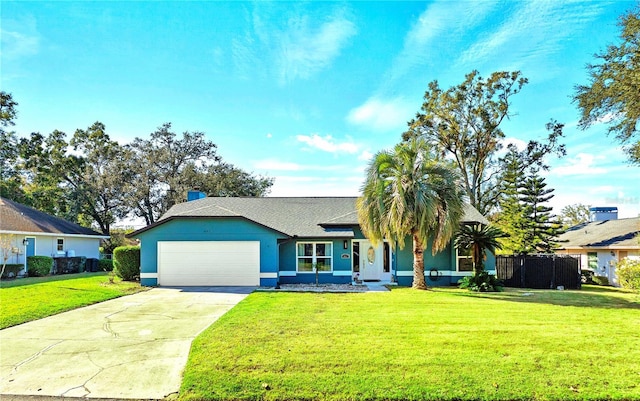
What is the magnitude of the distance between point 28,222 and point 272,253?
662 inches

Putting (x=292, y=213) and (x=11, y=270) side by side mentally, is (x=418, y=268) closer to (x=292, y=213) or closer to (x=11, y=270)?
(x=292, y=213)

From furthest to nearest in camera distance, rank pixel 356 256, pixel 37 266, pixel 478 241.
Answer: pixel 37 266
pixel 356 256
pixel 478 241

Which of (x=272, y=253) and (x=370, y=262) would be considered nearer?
(x=272, y=253)

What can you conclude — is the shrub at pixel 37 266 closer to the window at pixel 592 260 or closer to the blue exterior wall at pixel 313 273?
the blue exterior wall at pixel 313 273

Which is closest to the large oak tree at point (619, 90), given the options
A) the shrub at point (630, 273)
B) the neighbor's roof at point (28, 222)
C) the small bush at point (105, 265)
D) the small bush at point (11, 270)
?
the shrub at point (630, 273)

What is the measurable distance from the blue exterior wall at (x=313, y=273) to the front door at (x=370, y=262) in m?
1.20

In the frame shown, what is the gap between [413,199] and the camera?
15367mm

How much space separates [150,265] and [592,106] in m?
22.2

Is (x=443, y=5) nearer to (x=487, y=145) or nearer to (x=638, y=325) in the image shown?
(x=638, y=325)

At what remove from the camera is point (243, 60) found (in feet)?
48.9

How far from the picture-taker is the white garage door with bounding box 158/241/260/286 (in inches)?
680

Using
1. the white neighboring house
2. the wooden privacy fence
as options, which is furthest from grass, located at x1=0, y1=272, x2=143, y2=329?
the wooden privacy fence

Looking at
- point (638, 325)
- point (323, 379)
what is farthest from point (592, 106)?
point (323, 379)

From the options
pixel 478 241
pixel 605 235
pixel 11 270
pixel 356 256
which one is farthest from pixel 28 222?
pixel 605 235
